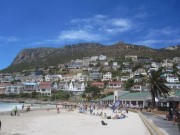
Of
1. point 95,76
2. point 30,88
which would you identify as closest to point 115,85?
point 95,76

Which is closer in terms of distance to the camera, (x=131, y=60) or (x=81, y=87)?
(x=81, y=87)

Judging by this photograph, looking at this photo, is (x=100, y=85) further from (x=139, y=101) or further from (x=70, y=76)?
(x=139, y=101)

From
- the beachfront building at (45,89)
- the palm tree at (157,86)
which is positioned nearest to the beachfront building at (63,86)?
the beachfront building at (45,89)

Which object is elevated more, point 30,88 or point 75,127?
point 30,88

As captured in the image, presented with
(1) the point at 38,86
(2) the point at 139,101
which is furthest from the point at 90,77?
(2) the point at 139,101

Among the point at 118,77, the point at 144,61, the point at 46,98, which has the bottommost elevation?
the point at 46,98

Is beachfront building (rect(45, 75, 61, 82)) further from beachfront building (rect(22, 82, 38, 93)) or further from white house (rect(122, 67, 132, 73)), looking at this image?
white house (rect(122, 67, 132, 73))

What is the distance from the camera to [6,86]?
531 ft

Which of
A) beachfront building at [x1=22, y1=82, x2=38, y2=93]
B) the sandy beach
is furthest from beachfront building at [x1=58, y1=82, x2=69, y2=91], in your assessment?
the sandy beach

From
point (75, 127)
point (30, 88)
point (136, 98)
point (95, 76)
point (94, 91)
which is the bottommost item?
point (75, 127)

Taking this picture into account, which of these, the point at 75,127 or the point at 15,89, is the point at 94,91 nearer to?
the point at 15,89

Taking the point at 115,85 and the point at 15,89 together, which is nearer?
the point at 115,85

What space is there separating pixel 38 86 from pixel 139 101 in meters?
102

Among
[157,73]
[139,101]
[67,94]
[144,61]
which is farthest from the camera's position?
[144,61]
